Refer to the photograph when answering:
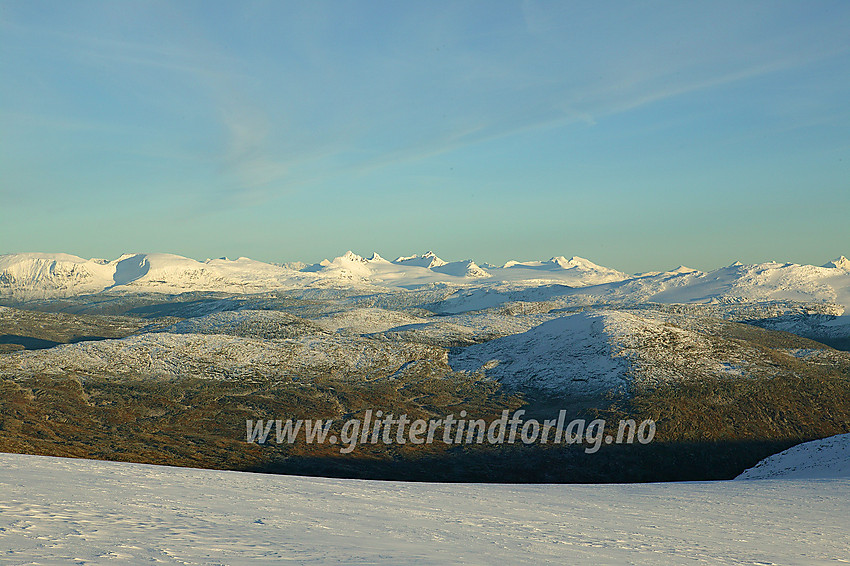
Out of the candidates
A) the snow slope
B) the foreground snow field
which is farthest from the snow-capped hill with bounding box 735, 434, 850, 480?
the snow slope

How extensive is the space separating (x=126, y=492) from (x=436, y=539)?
11.3m

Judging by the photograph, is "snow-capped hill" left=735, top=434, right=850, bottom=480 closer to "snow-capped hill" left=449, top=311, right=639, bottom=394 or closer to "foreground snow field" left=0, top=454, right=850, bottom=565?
"foreground snow field" left=0, top=454, right=850, bottom=565

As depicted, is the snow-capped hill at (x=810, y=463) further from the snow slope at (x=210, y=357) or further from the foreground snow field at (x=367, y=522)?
the snow slope at (x=210, y=357)

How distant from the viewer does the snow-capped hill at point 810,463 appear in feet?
140

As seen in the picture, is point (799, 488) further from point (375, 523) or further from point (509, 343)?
point (509, 343)

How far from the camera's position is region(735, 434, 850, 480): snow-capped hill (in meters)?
42.7

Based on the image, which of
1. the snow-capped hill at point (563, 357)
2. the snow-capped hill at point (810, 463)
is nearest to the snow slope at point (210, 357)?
the snow-capped hill at point (563, 357)

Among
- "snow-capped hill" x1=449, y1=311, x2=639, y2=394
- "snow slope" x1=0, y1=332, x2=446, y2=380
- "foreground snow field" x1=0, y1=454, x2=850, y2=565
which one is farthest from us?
"snow slope" x1=0, y1=332, x2=446, y2=380

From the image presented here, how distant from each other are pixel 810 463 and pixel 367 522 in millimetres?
43889

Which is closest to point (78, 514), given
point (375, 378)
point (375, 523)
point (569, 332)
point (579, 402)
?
point (375, 523)

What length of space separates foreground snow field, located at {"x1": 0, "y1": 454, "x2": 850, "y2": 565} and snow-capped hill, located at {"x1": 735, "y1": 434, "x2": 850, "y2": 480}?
1447 cm

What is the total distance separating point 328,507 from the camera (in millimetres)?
20641

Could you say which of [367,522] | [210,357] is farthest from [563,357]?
[367,522]

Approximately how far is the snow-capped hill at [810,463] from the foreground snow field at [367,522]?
1447 centimetres
